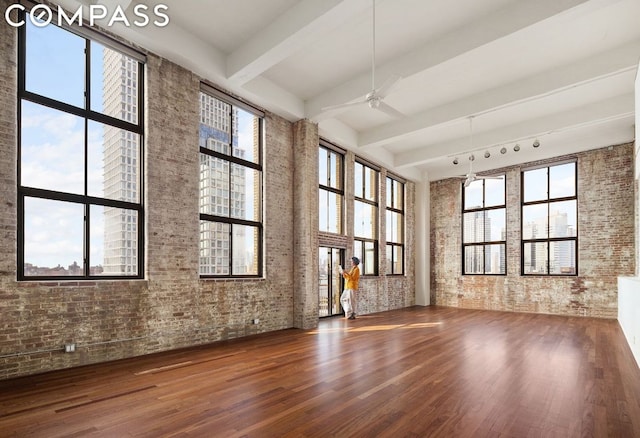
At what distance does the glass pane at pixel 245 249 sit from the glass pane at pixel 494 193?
788 cm

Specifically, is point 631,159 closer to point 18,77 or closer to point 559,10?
point 559,10

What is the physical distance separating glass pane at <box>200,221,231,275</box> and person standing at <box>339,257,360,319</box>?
3.48 metres

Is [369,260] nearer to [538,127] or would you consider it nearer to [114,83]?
[538,127]

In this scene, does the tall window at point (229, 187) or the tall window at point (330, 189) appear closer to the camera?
the tall window at point (229, 187)

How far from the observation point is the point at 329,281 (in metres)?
9.77

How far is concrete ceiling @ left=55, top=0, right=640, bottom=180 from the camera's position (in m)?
5.25

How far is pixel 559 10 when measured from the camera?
4809mm

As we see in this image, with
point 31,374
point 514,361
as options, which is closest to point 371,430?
point 514,361

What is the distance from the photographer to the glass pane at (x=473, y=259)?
12.1 metres

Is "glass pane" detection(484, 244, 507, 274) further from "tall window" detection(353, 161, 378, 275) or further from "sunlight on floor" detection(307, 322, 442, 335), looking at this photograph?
"sunlight on floor" detection(307, 322, 442, 335)

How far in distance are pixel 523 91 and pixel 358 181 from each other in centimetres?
467

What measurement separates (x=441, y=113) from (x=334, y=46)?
3.27 meters

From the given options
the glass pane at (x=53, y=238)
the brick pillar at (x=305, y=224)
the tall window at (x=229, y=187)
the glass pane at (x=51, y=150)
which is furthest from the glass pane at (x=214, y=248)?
the glass pane at (x=51, y=150)

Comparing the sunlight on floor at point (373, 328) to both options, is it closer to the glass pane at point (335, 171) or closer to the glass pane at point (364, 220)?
the glass pane at point (364, 220)
